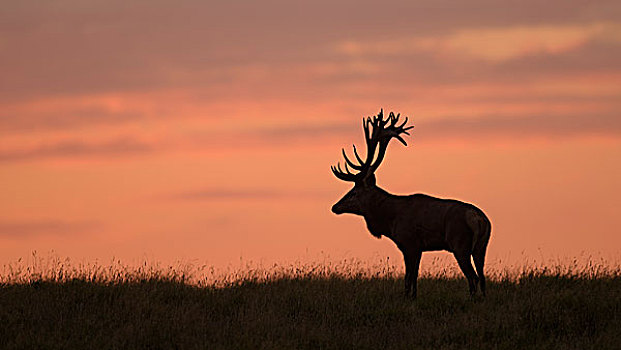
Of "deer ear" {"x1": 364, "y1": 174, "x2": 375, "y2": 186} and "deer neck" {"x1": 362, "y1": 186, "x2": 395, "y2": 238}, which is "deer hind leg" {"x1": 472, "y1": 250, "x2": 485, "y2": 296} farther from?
"deer ear" {"x1": 364, "y1": 174, "x2": 375, "y2": 186}

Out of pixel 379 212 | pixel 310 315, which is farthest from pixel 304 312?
pixel 379 212

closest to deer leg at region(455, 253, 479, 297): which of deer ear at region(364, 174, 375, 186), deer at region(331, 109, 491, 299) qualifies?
deer at region(331, 109, 491, 299)

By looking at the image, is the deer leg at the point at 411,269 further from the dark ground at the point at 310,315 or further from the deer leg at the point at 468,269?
the deer leg at the point at 468,269

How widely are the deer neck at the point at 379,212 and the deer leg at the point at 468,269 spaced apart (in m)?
1.68

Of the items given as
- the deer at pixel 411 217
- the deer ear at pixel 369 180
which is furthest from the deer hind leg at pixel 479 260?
the deer ear at pixel 369 180

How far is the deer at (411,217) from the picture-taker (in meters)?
15.1

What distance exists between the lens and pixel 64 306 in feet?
50.2

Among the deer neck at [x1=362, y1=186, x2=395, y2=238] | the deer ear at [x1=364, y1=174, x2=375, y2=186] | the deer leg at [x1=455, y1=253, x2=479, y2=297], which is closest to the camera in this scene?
the deer leg at [x1=455, y1=253, x2=479, y2=297]

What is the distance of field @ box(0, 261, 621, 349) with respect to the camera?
45.1 feet

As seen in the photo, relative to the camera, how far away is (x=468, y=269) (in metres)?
15.2

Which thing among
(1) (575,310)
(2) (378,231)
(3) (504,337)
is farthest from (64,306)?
(1) (575,310)

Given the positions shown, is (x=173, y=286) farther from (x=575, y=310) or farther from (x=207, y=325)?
(x=575, y=310)

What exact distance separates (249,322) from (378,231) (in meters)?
3.38

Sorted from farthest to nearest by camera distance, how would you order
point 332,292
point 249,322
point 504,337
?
1. point 332,292
2. point 249,322
3. point 504,337
